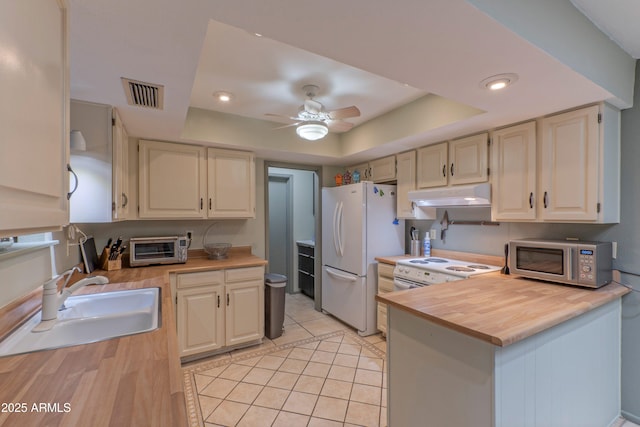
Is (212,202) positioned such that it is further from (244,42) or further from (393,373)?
(393,373)

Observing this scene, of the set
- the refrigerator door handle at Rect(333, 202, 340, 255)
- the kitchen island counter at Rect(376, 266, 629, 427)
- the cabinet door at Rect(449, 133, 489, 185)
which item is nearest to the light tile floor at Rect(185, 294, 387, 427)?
the kitchen island counter at Rect(376, 266, 629, 427)

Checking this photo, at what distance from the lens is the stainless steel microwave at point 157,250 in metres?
2.70

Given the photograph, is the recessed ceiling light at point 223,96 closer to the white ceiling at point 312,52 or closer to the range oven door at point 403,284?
the white ceiling at point 312,52

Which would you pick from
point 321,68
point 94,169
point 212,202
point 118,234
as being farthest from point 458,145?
point 118,234

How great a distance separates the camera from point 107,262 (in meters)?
2.54

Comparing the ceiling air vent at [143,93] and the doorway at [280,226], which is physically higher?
the ceiling air vent at [143,93]

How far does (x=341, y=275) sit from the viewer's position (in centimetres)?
352

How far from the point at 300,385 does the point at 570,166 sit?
253 cm

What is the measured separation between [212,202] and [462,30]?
258cm

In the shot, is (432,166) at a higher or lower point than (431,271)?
higher

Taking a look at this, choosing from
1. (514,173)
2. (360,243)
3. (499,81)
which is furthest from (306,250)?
(499,81)

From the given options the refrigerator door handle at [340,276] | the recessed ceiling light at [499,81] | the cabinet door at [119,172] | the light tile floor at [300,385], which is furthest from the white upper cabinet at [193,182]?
the recessed ceiling light at [499,81]

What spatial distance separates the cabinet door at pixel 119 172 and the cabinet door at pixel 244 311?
3.73ft

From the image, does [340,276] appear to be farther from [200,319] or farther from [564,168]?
[564,168]
